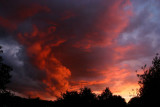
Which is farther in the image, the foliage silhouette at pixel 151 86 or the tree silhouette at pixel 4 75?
the tree silhouette at pixel 4 75

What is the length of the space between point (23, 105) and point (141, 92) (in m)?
29.4

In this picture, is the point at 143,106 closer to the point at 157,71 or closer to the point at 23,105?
the point at 157,71

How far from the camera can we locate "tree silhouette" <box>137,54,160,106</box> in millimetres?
23422

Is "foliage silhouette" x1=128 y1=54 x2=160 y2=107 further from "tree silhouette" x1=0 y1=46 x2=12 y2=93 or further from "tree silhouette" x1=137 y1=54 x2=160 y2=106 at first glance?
"tree silhouette" x1=0 y1=46 x2=12 y2=93

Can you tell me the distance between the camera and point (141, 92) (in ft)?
93.5

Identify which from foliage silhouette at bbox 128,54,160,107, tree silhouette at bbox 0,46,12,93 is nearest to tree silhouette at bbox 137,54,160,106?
foliage silhouette at bbox 128,54,160,107

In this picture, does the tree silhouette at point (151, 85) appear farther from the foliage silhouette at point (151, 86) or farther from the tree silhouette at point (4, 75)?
the tree silhouette at point (4, 75)

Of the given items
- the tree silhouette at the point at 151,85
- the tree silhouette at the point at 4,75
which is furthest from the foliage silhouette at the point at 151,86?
the tree silhouette at the point at 4,75

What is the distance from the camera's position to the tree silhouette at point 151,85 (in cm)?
2342

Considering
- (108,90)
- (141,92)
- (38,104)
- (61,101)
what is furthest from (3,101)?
(108,90)

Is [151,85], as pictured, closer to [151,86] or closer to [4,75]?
[151,86]

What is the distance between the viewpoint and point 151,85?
2527 cm

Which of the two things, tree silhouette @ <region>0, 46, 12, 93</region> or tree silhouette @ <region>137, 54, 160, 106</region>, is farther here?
tree silhouette @ <region>0, 46, 12, 93</region>

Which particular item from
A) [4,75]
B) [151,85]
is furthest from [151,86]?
[4,75]
